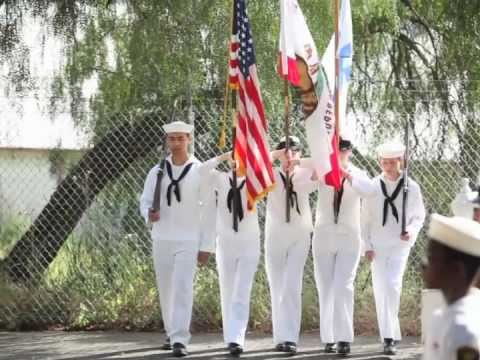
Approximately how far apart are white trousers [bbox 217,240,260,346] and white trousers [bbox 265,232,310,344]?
7.9 inches

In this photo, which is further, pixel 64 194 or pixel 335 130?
pixel 64 194

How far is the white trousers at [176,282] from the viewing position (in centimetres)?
1062

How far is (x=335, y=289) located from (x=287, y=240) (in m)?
0.63

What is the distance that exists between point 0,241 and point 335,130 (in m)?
4.38

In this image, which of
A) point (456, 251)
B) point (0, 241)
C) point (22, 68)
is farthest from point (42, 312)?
point (456, 251)

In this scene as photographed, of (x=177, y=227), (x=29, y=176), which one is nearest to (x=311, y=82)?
(x=177, y=227)

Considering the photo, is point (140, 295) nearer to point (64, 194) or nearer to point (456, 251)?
point (64, 194)

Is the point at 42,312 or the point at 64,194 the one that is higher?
the point at 64,194

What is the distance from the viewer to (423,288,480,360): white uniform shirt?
13.7 ft

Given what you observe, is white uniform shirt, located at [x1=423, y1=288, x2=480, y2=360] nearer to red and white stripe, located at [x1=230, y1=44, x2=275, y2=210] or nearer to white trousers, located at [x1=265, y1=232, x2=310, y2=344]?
red and white stripe, located at [x1=230, y1=44, x2=275, y2=210]

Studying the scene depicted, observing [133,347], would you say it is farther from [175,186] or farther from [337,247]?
[337,247]

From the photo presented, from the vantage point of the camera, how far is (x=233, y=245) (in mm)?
10852

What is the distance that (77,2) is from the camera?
12.9m

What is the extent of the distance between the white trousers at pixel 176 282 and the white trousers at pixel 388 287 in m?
1.70
